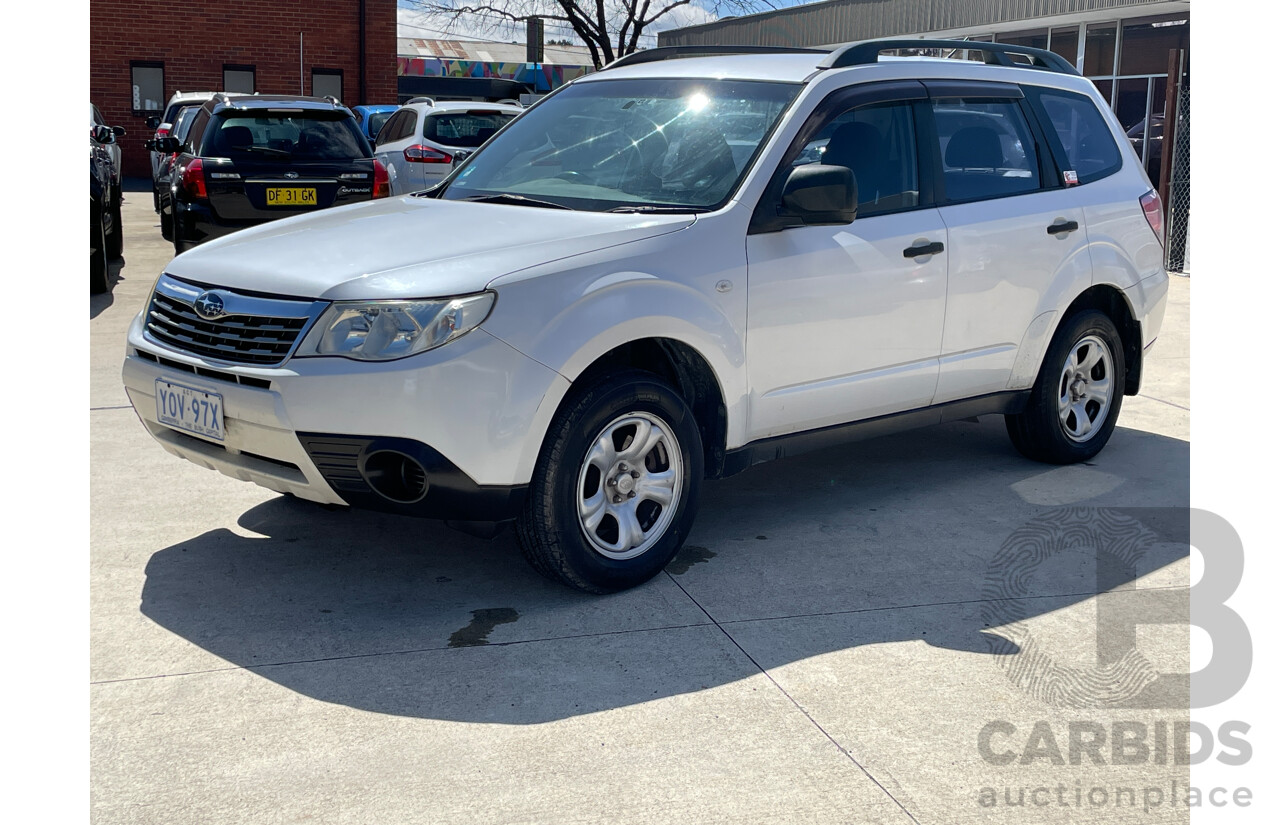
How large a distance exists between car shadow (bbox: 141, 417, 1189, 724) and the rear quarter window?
1517 millimetres

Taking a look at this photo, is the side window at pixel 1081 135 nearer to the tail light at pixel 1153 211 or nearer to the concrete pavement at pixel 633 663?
the tail light at pixel 1153 211

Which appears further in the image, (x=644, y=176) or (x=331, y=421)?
(x=644, y=176)

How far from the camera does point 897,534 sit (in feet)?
16.6

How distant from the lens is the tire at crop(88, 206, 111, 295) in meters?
10.3

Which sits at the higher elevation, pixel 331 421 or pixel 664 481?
pixel 331 421

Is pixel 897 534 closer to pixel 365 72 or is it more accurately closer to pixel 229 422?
pixel 229 422

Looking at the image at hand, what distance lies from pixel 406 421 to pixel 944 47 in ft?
10.9

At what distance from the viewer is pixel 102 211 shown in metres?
10.6

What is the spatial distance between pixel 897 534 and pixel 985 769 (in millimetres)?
1890

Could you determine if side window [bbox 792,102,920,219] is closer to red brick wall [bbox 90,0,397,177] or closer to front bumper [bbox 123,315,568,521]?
front bumper [bbox 123,315,568,521]

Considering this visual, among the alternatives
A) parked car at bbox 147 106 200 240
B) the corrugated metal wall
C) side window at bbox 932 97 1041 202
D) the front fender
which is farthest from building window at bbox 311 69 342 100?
the front fender

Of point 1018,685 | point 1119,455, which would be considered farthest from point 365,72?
point 1018,685

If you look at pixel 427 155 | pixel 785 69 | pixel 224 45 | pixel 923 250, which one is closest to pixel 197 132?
pixel 427 155

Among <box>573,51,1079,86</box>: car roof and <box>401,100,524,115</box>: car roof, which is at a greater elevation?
<box>401,100,524,115</box>: car roof
